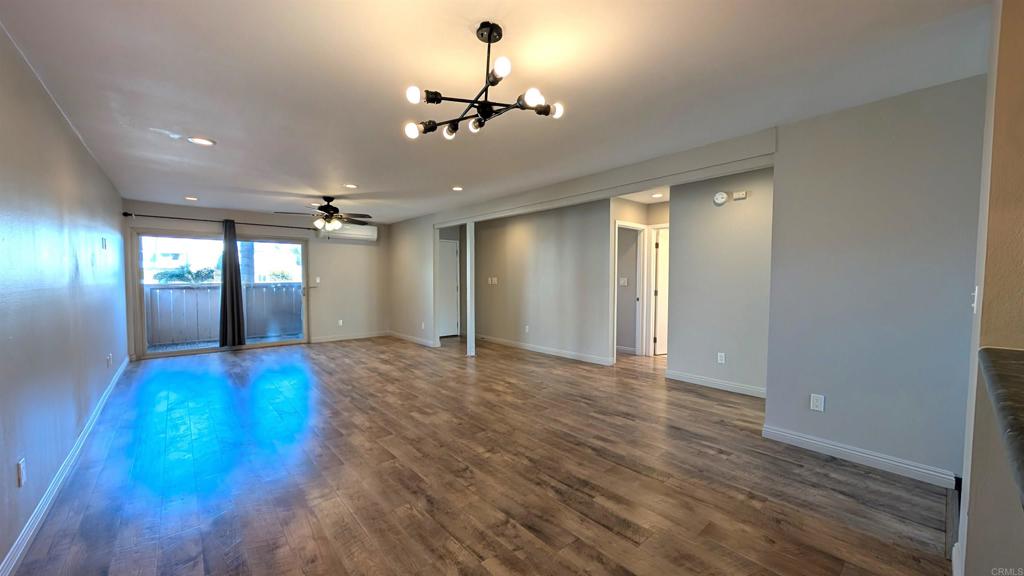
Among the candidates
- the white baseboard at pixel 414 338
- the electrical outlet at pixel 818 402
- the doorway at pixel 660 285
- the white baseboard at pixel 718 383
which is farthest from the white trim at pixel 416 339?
the electrical outlet at pixel 818 402

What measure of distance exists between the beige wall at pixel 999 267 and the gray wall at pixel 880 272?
1.28 meters

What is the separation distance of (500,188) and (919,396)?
14.2 ft

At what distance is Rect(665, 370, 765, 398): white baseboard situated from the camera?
425 cm

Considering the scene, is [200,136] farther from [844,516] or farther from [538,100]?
[844,516]

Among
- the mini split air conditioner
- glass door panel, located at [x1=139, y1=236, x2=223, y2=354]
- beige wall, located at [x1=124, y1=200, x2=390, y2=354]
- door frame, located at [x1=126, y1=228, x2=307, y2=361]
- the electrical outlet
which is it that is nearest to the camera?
the electrical outlet

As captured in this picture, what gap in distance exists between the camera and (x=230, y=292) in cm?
684

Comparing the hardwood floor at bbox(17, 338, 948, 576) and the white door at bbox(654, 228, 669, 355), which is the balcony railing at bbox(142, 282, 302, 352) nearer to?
the hardwood floor at bbox(17, 338, 948, 576)

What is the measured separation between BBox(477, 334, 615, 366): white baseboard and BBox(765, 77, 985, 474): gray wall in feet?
8.77

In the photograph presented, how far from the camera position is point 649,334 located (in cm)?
640

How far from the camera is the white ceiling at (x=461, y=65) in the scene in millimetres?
1732

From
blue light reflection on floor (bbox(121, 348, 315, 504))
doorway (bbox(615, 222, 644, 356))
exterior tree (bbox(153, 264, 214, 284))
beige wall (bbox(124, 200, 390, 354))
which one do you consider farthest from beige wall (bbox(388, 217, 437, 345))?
doorway (bbox(615, 222, 644, 356))

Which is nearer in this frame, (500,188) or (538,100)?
(538,100)

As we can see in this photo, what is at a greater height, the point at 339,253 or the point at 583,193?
the point at 583,193

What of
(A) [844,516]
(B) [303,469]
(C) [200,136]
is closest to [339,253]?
(C) [200,136]
